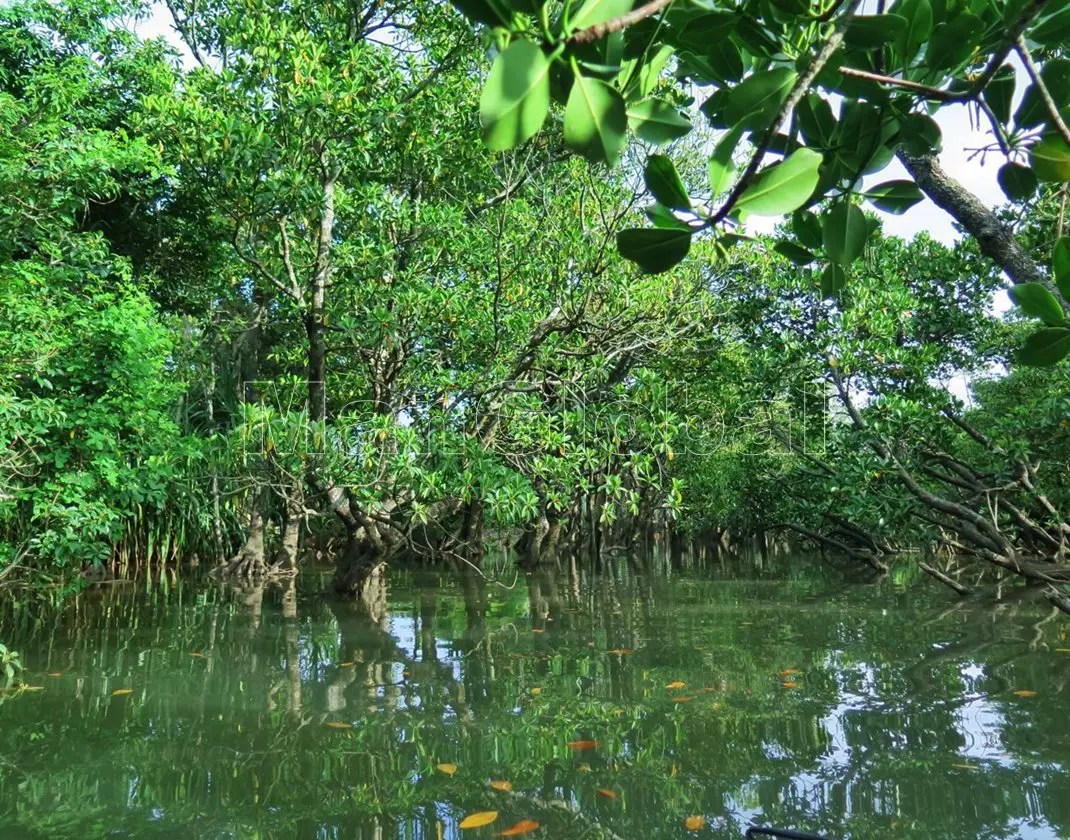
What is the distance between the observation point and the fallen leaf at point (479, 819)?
102 inches

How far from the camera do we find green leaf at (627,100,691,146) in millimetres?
1016

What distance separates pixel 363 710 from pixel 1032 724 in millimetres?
3332

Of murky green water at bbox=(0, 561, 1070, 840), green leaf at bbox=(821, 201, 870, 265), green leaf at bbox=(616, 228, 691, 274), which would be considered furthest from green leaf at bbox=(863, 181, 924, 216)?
murky green water at bbox=(0, 561, 1070, 840)

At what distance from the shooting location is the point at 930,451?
26.6 ft

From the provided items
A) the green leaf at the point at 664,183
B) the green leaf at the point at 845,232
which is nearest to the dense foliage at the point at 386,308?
the green leaf at the point at 845,232

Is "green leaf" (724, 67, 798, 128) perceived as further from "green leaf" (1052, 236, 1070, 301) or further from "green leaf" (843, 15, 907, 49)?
"green leaf" (1052, 236, 1070, 301)

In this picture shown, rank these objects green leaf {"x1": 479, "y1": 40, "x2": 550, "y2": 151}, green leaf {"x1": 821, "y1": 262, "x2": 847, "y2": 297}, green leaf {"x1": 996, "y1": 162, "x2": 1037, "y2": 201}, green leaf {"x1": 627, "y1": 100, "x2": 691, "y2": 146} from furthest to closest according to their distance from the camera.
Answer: green leaf {"x1": 821, "y1": 262, "x2": 847, "y2": 297}
green leaf {"x1": 996, "y1": 162, "x2": 1037, "y2": 201}
green leaf {"x1": 627, "y1": 100, "x2": 691, "y2": 146}
green leaf {"x1": 479, "y1": 40, "x2": 550, "y2": 151}

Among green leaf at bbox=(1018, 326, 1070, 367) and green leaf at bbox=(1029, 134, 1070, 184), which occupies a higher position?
green leaf at bbox=(1029, 134, 1070, 184)

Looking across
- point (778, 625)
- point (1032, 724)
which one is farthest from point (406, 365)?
point (1032, 724)

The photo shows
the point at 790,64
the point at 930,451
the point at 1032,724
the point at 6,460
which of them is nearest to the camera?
the point at 790,64

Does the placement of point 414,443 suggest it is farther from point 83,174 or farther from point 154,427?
point 83,174

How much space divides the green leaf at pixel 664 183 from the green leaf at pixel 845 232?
1.31ft

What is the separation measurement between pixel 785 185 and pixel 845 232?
35cm

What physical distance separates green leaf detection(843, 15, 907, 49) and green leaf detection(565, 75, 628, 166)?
0.43 metres
